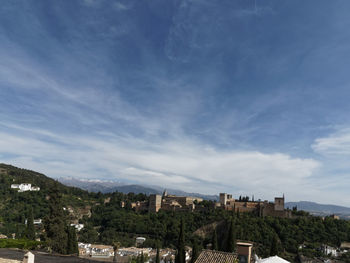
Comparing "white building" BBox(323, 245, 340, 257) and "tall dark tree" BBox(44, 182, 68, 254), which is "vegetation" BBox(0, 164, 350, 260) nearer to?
"white building" BBox(323, 245, 340, 257)

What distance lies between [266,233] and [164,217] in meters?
26.7

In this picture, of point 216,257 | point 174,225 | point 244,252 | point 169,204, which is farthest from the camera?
point 169,204

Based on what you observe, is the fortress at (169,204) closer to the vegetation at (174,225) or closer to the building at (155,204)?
the building at (155,204)

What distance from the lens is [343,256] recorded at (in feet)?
154

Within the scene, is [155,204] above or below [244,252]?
below

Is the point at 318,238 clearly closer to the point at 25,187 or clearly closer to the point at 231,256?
the point at 231,256

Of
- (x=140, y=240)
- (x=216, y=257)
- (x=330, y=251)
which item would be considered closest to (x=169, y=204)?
(x=140, y=240)

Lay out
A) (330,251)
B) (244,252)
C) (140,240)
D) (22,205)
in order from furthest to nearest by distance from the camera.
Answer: (22,205), (140,240), (330,251), (244,252)

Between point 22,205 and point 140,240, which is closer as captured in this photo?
point 140,240

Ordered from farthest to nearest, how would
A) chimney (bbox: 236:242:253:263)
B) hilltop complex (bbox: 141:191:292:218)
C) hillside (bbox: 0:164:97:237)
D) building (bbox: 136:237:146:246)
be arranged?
1. hilltop complex (bbox: 141:191:292:218)
2. building (bbox: 136:237:146:246)
3. hillside (bbox: 0:164:97:237)
4. chimney (bbox: 236:242:253:263)

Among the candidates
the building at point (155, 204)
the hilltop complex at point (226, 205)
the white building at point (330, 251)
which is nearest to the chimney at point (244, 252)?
the white building at point (330, 251)

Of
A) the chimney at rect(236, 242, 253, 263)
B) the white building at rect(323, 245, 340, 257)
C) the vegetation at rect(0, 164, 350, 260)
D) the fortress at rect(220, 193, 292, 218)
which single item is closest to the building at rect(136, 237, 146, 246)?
the vegetation at rect(0, 164, 350, 260)

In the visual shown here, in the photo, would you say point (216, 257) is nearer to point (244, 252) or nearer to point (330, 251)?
point (244, 252)

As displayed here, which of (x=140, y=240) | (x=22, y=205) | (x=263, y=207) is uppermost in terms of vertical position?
(x=263, y=207)
